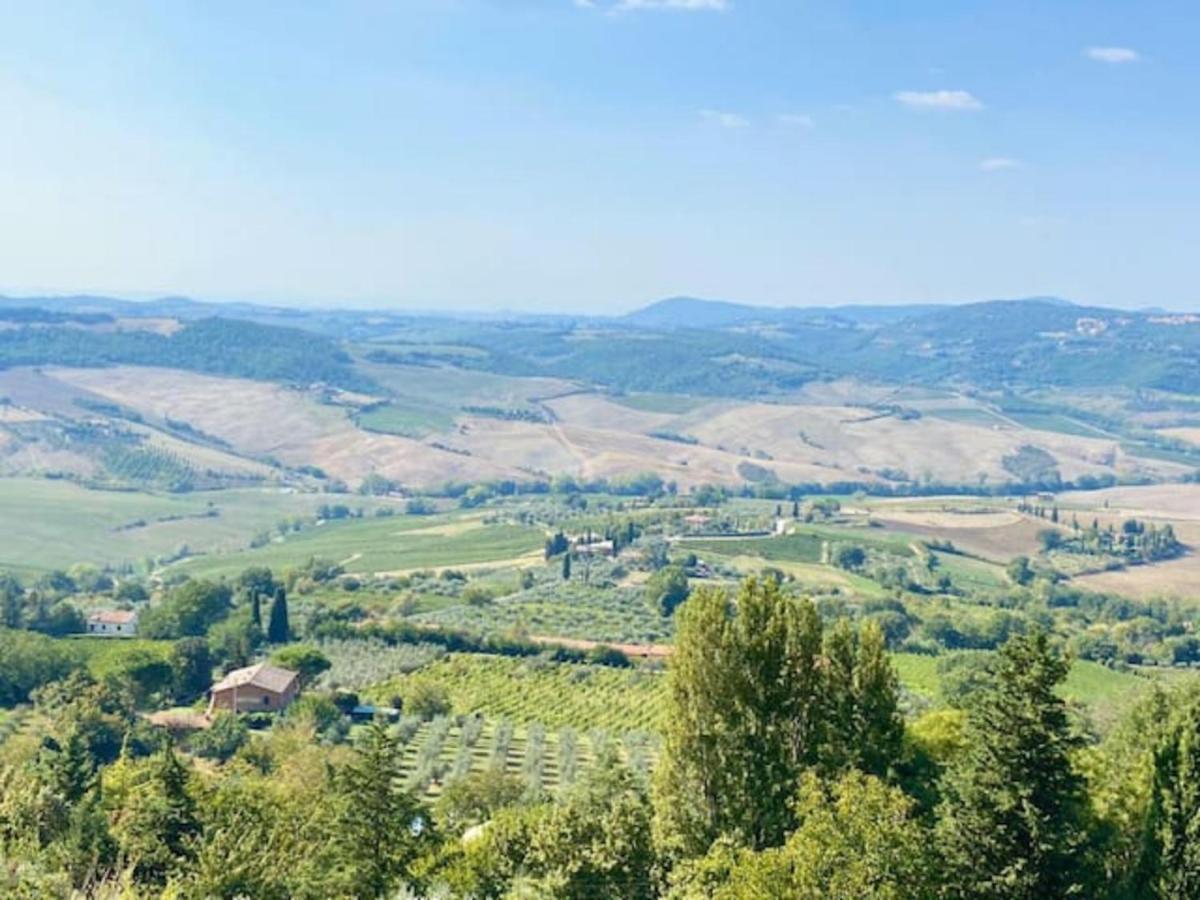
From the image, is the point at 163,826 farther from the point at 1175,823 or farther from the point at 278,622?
the point at 278,622

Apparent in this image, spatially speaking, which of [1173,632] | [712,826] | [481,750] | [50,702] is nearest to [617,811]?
[712,826]

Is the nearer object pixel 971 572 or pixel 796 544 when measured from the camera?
pixel 971 572

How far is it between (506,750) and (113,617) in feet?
142

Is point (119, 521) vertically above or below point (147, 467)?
below

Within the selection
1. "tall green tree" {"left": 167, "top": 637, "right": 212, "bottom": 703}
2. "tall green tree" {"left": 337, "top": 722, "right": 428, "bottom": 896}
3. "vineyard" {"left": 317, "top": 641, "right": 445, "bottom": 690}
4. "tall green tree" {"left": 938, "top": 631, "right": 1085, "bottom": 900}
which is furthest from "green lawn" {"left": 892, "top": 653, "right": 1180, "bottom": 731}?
"tall green tree" {"left": 938, "top": 631, "right": 1085, "bottom": 900}

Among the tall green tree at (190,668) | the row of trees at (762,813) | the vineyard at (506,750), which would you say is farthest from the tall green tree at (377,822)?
the tall green tree at (190,668)

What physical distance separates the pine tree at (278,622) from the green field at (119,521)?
164 ft

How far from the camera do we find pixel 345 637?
79562 millimetres

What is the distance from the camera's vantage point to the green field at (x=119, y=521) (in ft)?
429

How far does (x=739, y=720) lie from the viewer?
24.6m

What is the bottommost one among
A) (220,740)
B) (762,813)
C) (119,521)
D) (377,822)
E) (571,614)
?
(119,521)

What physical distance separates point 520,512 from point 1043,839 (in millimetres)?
143538

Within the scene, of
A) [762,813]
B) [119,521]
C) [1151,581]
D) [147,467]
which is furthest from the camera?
[147,467]

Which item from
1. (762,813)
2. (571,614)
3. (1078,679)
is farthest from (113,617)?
(762,813)
